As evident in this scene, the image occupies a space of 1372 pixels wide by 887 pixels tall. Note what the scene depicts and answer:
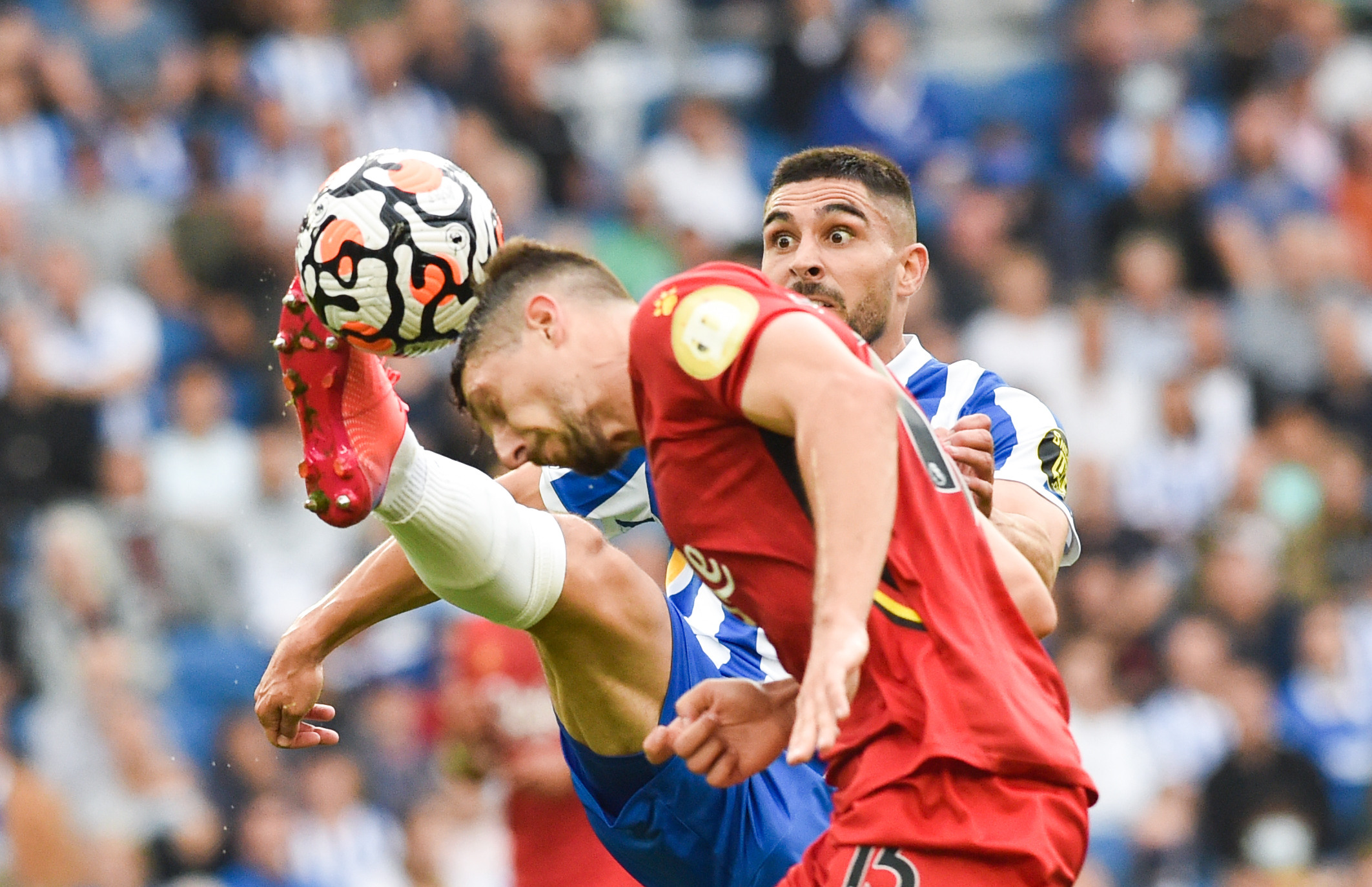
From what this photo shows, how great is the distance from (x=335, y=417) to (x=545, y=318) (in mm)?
654

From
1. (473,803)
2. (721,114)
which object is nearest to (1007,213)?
(721,114)

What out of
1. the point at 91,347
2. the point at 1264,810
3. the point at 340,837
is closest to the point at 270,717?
the point at 340,837

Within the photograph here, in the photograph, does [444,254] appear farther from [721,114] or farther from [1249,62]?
[1249,62]

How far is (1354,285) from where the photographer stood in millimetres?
11188

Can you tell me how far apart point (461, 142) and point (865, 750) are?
7.40m

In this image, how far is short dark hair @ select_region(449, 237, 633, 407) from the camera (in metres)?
3.31

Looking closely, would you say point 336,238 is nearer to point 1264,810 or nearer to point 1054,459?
point 1054,459

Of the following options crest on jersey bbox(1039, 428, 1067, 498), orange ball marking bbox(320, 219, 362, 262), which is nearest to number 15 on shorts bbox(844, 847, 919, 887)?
orange ball marking bbox(320, 219, 362, 262)

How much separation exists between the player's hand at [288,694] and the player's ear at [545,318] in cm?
118

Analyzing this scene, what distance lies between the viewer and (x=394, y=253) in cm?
369

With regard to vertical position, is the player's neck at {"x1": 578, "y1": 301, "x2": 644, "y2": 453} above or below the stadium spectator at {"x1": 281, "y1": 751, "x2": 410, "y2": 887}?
above

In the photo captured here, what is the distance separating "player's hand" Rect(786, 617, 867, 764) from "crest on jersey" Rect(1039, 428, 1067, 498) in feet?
5.82

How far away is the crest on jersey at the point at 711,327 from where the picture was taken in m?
2.97

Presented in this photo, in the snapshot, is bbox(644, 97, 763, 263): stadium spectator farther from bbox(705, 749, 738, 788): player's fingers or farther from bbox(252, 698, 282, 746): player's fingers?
bbox(705, 749, 738, 788): player's fingers
